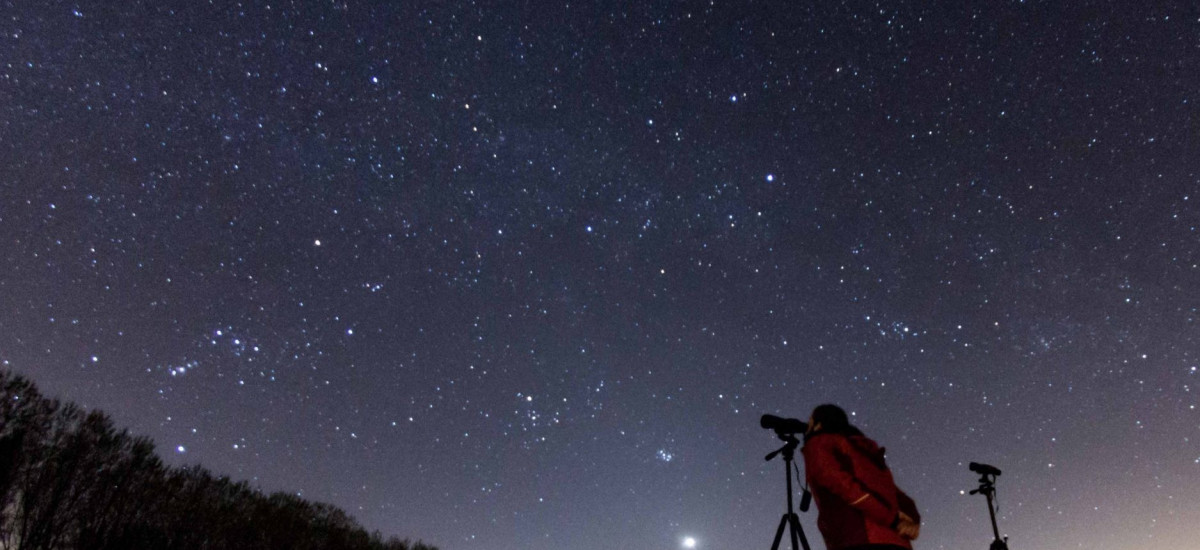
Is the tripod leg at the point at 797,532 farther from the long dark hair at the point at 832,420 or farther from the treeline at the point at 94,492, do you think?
the treeline at the point at 94,492

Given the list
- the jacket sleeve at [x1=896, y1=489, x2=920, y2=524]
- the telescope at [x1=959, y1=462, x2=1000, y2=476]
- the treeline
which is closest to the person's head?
the jacket sleeve at [x1=896, y1=489, x2=920, y2=524]

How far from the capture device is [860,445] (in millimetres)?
2738

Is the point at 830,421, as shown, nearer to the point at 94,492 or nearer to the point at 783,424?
the point at 783,424

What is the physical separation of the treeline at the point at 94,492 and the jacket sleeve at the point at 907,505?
440 inches

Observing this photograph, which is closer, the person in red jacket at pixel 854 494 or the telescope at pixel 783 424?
the person in red jacket at pixel 854 494

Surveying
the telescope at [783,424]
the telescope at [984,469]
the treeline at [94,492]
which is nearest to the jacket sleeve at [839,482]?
the telescope at [783,424]

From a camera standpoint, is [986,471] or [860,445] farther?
[986,471]

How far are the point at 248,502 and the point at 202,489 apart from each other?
1384 mm

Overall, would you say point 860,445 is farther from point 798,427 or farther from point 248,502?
point 248,502

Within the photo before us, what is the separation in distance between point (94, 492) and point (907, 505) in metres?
11.5

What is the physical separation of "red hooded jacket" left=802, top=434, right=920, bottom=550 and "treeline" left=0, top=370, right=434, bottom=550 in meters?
10.9

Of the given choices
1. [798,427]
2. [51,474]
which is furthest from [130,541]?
[798,427]

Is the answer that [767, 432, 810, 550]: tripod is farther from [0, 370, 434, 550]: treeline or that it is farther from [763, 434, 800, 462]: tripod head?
[0, 370, 434, 550]: treeline

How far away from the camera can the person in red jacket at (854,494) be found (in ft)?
8.21
